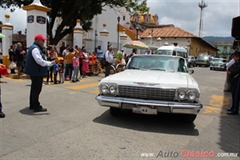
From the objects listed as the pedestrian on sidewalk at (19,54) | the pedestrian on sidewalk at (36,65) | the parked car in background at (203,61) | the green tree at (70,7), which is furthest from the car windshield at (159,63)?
the parked car in background at (203,61)

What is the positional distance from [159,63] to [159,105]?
203 cm

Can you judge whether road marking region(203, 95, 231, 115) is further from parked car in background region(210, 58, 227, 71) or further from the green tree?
parked car in background region(210, 58, 227, 71)

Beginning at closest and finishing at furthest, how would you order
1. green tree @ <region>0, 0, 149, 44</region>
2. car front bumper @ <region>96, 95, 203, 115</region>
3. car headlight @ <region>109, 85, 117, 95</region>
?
car front bumper @ <region>96, 95, 203, 115</region>
car headlight @ <region>109, 85, 117, 95</region>
green tree @ <region>0, 0, 149, 44</region>

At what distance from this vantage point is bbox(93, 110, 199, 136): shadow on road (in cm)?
474

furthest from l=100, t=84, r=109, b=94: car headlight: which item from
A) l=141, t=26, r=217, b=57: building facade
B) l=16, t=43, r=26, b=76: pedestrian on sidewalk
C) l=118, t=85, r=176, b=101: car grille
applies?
l=141, t=26, r=217, b=57: building facade

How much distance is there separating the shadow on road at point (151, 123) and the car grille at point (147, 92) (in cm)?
67

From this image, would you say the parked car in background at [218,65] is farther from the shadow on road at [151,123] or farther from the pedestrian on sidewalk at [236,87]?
the shadow on road at [151,123]

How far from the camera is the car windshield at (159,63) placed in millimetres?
6132

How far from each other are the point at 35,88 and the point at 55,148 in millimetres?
2428

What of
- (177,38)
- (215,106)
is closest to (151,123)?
(215,106)

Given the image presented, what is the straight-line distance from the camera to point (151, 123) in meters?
5.12

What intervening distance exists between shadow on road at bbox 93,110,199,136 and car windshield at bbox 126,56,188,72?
51.8 inches

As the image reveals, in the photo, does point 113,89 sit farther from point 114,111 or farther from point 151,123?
point 151,123

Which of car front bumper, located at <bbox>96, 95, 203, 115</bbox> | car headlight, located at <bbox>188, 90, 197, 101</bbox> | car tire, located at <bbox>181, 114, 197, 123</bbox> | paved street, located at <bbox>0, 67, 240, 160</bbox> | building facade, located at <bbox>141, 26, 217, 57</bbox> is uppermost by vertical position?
building facade, located at <bbox>141, 26, 217, 57</bbox>
